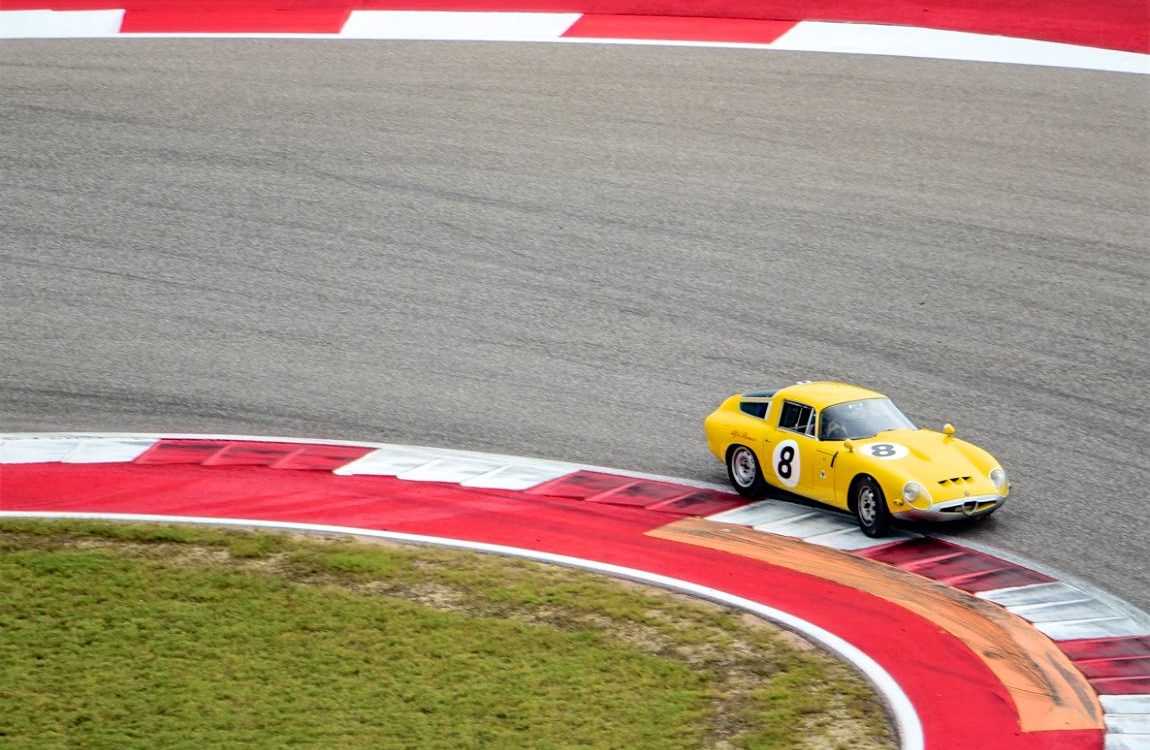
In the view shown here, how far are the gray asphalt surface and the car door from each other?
1.22 meters

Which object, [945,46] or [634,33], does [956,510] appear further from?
[634,33]

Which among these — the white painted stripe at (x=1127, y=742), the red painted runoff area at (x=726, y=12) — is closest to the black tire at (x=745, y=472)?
the white painted stripe at (x=1127, y=742)

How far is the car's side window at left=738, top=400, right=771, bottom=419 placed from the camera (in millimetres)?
14461

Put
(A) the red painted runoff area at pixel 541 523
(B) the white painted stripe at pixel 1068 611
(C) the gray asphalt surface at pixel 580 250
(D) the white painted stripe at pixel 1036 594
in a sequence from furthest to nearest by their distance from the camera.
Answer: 1. (C) the gray asphalt surface at pixel 580 250
2. (D) the white painted stripe at pixel 1036 594
3. (B) the white painted stripe at pixel 1068 611
4. (A) the red painted runoff area at pixel 541 523

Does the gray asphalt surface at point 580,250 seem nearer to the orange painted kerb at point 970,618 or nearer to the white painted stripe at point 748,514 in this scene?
the white painted stripe at point 748,514

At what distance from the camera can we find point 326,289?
19078 mm

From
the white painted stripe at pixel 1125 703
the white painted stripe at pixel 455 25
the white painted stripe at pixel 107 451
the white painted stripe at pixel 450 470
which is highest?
the white painted stripe at pixel 455 25

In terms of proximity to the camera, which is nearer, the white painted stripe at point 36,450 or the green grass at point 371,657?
the green grass at point 371,657

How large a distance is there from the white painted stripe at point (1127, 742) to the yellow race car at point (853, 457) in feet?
11.6

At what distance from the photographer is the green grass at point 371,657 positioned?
9.45m

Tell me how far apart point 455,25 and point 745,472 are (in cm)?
1501

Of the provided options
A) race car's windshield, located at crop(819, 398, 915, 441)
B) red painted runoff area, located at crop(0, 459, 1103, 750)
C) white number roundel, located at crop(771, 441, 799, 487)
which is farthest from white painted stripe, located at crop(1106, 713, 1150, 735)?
white number roundel, located at crop(771, 441, 799, 487)

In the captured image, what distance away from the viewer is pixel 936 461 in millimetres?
13180

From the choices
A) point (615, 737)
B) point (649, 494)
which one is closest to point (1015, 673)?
point (615, 737)
